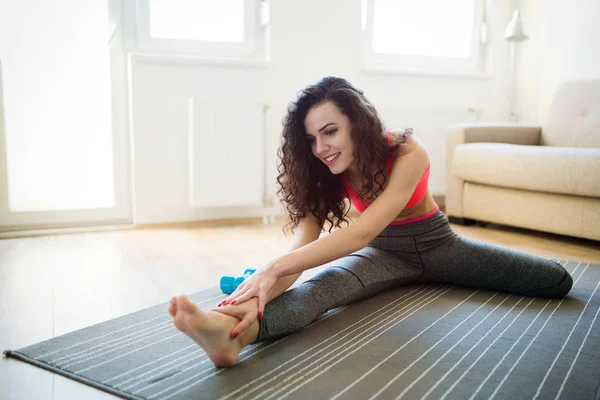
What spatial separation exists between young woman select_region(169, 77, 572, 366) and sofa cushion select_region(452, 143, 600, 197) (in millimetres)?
942

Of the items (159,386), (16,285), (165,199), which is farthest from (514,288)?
(165,199)

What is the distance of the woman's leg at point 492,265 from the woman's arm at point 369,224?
280 mm

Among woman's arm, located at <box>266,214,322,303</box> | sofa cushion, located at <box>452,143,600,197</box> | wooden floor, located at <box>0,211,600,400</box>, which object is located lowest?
wooden floor, located at <box>0,211,600,400</box>

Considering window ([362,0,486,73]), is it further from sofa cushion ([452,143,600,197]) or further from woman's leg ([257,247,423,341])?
woman's leg ([257,247,423,341])

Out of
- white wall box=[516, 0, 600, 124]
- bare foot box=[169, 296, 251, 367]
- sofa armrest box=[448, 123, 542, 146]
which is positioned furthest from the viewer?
white wall box=[516, 0, 600, 124]

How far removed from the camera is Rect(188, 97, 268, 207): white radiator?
3.06 m

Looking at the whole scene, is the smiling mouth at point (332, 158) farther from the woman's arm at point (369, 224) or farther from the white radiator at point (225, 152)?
the white radiator at point (225, 152)

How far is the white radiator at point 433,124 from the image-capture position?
3609mm

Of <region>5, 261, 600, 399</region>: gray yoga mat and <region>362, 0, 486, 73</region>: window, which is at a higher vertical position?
<region>362, 0, 486, 73</region>: window

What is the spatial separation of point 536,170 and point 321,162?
1500mm

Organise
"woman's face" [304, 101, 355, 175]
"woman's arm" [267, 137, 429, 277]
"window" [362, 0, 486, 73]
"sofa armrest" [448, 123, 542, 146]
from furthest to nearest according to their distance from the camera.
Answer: "window" [362, 0, 486, 73] → "sofa armrest" [448, 123, 542, 146] → "woman's face" [304, 101, 355, 175] → "woman's arm" [267, 137, 429, 277]

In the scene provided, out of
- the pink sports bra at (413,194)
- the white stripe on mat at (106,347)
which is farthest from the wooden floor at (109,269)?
the pink sports bra at (413,194)

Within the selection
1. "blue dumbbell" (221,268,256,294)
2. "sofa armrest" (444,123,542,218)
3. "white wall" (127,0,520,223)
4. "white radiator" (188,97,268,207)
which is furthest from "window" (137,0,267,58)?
"blue dumbbell" (221,268,256,294)

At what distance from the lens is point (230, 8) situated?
10.6 ft
